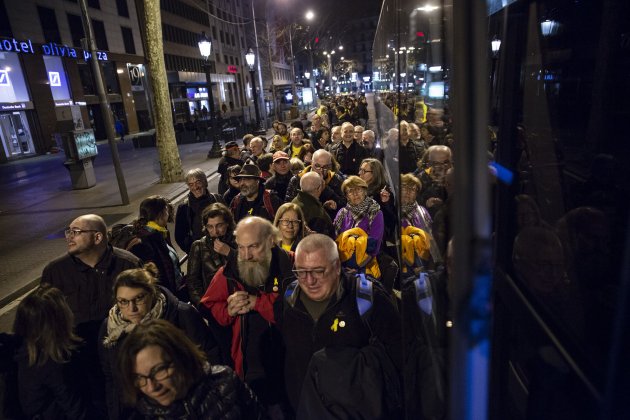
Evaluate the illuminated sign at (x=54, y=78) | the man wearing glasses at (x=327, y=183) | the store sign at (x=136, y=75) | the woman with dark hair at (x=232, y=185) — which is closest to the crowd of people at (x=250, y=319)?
the man wearing glasses at (x=327, y=183)

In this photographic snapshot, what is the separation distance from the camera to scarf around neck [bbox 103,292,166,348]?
2.58 meters

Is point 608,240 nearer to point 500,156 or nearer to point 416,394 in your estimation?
point 500,156

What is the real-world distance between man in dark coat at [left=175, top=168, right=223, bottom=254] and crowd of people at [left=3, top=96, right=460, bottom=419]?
74 cm

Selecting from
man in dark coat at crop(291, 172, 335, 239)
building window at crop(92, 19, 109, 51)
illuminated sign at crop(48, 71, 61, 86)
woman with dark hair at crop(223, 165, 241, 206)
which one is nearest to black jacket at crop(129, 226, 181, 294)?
man in dark coat at crop(291, 172, 335, 239)

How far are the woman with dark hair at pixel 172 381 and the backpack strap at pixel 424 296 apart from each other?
3.56 feet

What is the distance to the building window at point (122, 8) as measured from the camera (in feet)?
124

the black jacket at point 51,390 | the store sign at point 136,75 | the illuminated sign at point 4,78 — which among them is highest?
the store sign at point 136,75

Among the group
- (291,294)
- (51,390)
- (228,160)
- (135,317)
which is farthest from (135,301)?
(228,160)

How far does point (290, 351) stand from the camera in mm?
2400

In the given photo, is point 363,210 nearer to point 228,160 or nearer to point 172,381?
point 172,381

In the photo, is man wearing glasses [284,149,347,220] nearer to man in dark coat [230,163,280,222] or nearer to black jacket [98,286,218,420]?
man in dark coat [230,163,280,222]

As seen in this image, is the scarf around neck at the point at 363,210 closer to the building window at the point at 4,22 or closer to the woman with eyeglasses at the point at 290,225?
the woman with eyeglasses at the point at 290,225

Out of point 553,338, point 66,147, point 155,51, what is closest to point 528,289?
point 553,338

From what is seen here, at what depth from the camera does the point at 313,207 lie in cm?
443
